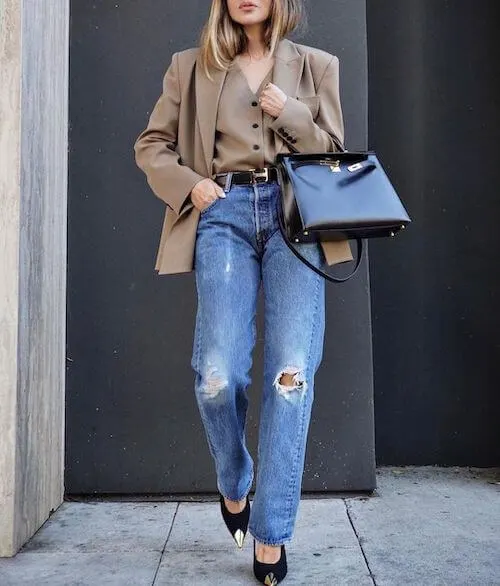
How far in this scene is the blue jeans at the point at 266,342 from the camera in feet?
8.57

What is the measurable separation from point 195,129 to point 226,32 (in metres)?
0.35

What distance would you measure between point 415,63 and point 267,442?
2317 millimetres

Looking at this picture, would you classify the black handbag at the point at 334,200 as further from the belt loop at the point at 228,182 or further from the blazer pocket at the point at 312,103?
the blazer pocket at the point at 312,103

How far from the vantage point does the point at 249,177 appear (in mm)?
2723

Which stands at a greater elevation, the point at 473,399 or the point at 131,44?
the point at 131,44

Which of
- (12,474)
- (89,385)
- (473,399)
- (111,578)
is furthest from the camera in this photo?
(473,399)

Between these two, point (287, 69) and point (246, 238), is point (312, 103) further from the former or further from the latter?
point (246, 238)

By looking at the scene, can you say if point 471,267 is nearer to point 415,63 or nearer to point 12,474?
point 415,63

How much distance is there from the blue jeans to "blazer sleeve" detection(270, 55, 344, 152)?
175 millimetres

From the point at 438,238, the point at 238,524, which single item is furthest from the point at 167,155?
the point at 438,238

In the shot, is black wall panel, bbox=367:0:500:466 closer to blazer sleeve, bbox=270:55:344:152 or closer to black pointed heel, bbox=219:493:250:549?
blazer sleeve, bbox=270:55:344:152

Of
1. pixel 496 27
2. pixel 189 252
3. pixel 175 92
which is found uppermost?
pixel 496 27

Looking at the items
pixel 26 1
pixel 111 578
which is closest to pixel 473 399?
pixel 111 578

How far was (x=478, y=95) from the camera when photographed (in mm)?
4086
